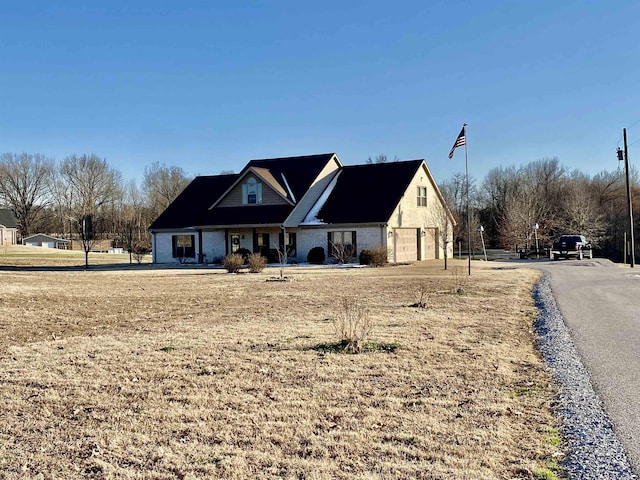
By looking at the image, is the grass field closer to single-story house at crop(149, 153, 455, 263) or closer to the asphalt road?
the asphalt road

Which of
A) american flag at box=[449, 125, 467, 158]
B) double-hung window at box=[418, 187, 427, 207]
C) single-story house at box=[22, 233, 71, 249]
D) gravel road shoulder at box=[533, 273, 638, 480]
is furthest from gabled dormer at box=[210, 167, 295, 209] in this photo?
single-story house at box=[22, 233, 71, 249]

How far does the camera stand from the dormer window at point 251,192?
38.5 metres

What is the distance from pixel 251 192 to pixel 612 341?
30587mm

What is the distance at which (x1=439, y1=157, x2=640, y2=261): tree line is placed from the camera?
183 feet

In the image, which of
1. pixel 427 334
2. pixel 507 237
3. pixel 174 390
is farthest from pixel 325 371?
pixel 507 237

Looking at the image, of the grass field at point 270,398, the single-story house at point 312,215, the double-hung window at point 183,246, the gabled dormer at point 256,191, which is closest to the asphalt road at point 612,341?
the grass field at point 270,398

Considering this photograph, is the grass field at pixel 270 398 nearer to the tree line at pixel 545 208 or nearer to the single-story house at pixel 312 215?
→ the single-story house at pixel 312 215

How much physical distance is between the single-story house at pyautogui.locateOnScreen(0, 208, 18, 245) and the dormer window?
156 feet

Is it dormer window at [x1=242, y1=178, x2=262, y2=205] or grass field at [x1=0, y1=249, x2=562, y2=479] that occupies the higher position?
dormer window at [x1=242, y1=178, x2=262, y2=205]

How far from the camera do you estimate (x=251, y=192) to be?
38750mm

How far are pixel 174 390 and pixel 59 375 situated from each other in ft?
5.81

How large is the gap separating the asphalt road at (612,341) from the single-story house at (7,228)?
69.9 m

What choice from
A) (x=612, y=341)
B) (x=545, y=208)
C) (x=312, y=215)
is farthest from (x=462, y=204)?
(x=612, y=341)

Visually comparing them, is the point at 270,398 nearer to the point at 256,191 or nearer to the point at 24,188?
the point at 256,191
